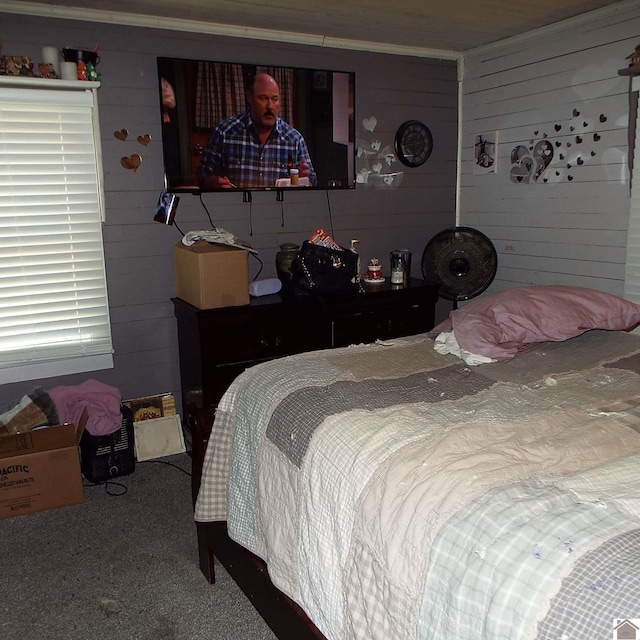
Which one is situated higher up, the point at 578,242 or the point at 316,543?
the point at 578,242

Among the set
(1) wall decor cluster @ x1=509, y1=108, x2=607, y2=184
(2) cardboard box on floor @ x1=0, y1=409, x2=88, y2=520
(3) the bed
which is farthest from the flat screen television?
(3) the bed

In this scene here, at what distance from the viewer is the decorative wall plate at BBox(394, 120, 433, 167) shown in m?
4.02

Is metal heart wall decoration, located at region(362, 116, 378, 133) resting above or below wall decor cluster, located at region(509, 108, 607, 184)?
above

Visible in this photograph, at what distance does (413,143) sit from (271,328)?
173cm

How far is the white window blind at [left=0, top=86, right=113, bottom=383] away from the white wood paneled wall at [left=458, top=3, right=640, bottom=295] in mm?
2519

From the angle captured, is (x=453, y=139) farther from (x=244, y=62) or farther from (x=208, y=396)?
(x=208, y=396)

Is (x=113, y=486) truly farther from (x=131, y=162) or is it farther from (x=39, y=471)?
(x=131, y=162)

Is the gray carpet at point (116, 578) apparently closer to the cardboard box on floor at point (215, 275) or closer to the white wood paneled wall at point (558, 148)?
the cardboard box on floor at point (215, 275)

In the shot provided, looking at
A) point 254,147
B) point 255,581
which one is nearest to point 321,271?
point 254,147

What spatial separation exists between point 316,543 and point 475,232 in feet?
8.94

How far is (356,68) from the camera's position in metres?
3.81

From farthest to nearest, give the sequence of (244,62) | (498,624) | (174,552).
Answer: (244,62)
(174,552)
(498,624)

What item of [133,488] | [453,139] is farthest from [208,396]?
[453,139]

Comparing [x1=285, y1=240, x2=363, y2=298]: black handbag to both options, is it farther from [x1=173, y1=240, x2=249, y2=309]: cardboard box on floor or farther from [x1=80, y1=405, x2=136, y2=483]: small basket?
[x1=80, y1=405, x2=136, y2=483]: small basket
